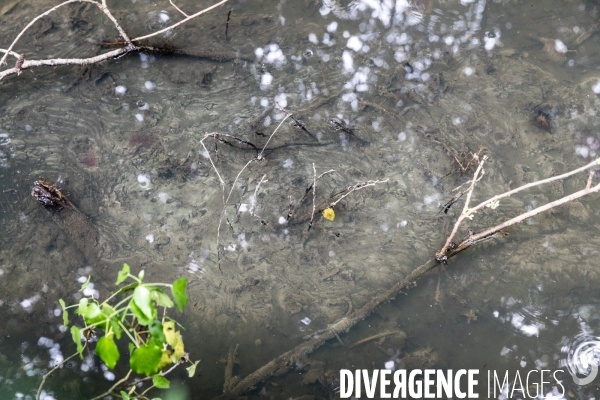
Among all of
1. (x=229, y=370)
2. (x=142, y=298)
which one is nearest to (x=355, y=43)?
(x=229, y=370)

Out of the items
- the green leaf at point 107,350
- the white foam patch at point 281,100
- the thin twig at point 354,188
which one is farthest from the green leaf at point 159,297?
the white foam patch at point 281,100

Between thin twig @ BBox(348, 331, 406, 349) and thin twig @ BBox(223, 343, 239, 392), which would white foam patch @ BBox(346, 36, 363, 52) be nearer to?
thin twig @ BBox(348, 331, 406, 349)

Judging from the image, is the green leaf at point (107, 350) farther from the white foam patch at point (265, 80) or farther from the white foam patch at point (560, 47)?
the white foam patch at point (560, 47)

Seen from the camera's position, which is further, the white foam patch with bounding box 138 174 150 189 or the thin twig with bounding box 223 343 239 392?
the white foam patch with bounding box 138 174 150 189

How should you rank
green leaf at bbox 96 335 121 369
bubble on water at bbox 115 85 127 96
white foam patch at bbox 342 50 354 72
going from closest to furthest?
green leaf at bbox 96 335 121 369
bubble on water at bbox 115 85 127 96
white foam patch at bbox 342 50 354 72

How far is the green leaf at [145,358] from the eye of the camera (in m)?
1.82

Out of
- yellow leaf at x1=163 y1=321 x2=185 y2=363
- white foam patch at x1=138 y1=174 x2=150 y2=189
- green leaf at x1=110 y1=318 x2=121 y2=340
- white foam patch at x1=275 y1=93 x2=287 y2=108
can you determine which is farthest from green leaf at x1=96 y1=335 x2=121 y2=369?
white foam patch at x1=275 y1=93 x2=287 y2=108

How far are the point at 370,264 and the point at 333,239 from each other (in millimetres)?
330

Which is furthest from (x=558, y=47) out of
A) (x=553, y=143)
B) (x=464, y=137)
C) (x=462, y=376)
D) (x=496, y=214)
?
(x=462, y=376)

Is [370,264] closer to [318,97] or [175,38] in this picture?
[318,97]

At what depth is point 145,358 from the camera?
183 cm

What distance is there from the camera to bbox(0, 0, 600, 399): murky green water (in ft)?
10.4

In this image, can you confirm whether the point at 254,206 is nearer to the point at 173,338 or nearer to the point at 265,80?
the point at 265,80

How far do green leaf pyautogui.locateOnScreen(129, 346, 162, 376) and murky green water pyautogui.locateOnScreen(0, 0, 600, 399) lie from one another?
1.32 meters
